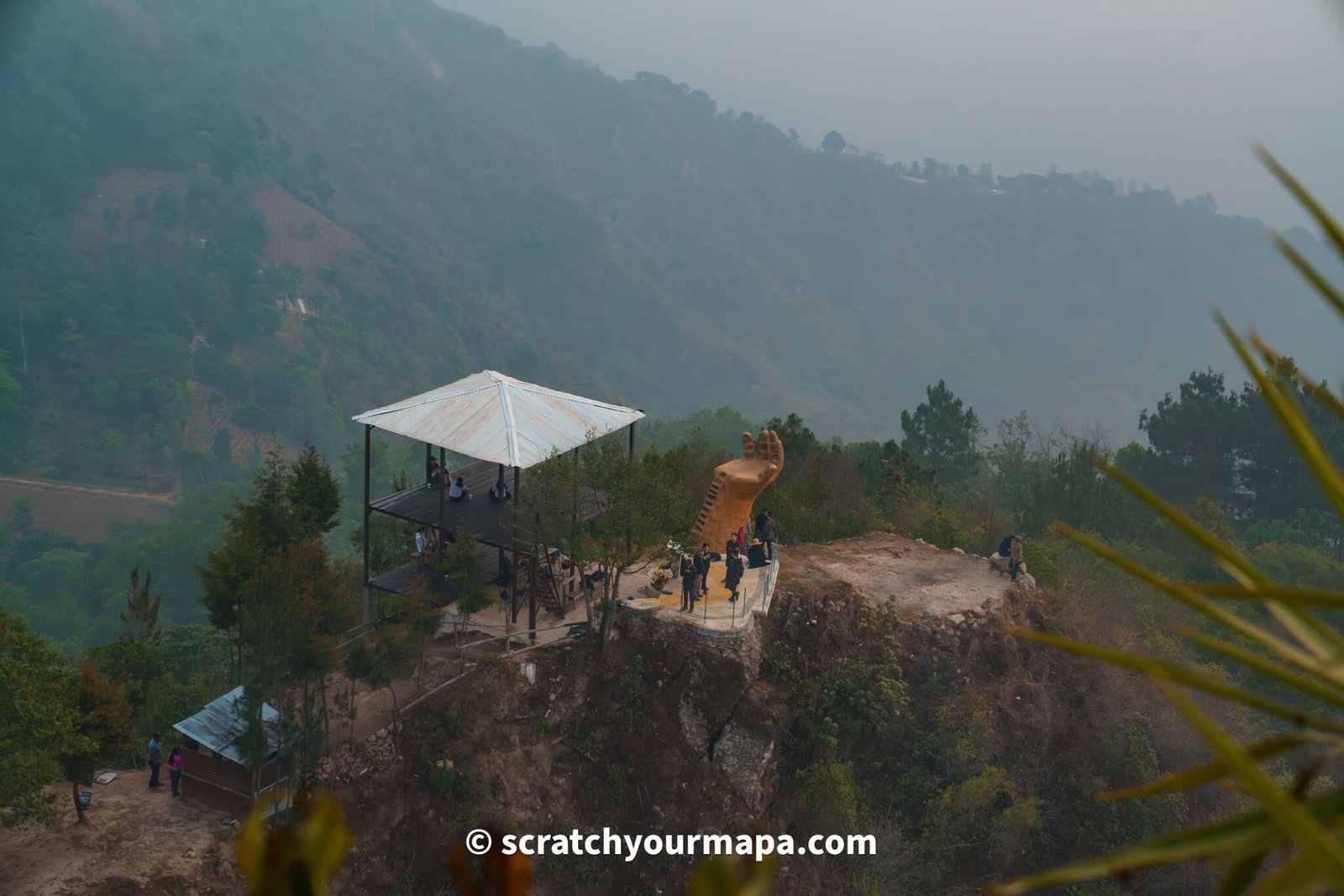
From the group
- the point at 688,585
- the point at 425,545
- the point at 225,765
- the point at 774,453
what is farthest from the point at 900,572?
the point at 225,765

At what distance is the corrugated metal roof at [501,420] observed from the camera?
1925 cm

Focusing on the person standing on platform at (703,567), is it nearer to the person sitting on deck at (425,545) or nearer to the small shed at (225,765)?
the person sitting on deck at (425,545)

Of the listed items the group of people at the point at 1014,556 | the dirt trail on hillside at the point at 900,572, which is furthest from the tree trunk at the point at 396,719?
the group of people at the point at 1014,556

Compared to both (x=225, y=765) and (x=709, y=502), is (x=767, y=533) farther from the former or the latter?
(x=225, y=765)

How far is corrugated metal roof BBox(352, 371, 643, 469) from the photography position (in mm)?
19250

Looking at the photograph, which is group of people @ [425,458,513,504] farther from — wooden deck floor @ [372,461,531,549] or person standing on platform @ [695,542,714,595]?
person standing on platform @ [695,542,714,595]

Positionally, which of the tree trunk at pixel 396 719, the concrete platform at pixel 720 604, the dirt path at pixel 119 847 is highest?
the concrete platform at pixel 720 604

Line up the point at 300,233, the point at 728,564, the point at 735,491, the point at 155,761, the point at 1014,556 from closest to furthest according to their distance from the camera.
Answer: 1. the point at 155,761
2. the point at 728,564
3. the point at 735,491
4. the point at 1014,556
5. the point at 300,233

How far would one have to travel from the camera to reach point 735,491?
22.1 metres

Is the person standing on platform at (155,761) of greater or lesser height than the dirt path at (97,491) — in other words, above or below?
above

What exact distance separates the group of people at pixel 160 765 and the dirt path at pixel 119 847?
22 cm

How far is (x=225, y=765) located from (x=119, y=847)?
186cm

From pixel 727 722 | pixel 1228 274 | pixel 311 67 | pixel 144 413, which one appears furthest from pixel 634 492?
pixel 1228 274

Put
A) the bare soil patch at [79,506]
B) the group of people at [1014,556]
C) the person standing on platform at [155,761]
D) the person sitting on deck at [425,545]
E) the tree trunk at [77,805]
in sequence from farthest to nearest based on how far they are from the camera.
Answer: the bare soil patch at [79,506]
the group of people at [1014,556]
the person sitting on deck at [425,545]
the person standing on platform at [155,761]
the tree trunk at [77,805]
